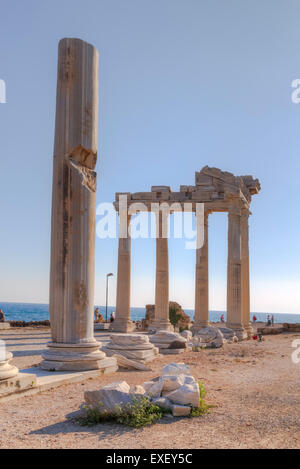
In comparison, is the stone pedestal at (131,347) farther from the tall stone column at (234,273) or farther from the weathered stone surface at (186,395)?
the tall stone column at (234,273)

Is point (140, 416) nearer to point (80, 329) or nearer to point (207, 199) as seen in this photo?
point (80, 329)

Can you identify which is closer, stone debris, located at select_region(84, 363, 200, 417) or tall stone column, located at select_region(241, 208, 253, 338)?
stone debris, located at select_region(84, 363, 200, 417)

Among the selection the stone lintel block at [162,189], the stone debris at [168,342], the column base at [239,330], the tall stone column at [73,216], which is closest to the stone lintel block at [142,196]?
the stone lintel block at [162,189]

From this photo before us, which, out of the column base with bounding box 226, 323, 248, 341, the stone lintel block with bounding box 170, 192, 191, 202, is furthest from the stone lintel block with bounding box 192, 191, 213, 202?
the column base with bounding box 226, 323, 248, 341

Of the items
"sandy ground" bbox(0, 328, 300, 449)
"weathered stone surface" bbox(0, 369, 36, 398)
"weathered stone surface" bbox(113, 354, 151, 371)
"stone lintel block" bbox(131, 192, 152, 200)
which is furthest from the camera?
"stone lintel block" bbox(131, 192, 152, 200)

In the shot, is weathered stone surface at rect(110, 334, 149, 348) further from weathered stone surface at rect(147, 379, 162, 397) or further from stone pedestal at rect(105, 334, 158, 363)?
weathered stone surface at rect(147, 379, 162, 397)

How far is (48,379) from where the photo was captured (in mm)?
12914

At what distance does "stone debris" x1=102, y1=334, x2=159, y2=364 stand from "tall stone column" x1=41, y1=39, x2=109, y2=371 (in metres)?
4.00

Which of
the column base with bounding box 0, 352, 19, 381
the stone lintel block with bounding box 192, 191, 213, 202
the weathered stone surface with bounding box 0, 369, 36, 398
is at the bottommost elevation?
the weathered stone surface with bounding box 0, 369, 36, 398

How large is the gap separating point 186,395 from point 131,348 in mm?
9547

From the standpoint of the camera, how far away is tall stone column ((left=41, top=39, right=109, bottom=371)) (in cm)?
1465

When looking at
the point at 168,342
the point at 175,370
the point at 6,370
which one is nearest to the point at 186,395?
the point at 175,370
